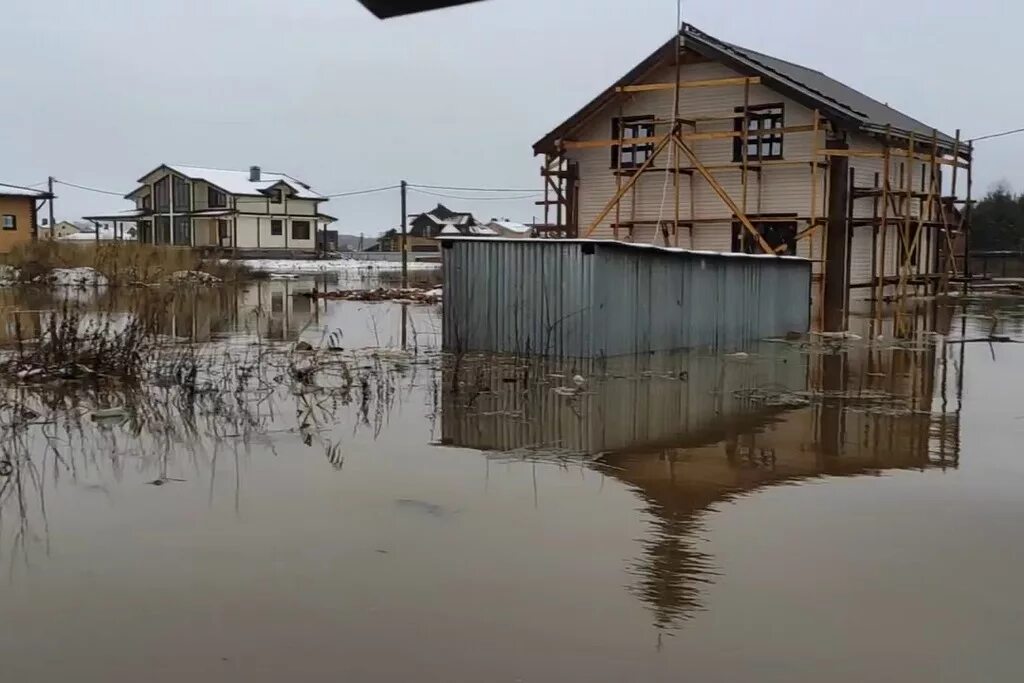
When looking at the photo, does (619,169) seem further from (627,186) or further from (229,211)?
(229,211)

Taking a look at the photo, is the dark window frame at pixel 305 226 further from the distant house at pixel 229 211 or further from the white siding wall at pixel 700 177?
the white siding wall at pixel 700 177

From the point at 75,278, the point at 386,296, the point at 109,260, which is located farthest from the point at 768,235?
the point at 75,278

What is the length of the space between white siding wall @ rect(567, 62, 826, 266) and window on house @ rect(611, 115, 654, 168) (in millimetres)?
202

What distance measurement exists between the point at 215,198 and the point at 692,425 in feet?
195

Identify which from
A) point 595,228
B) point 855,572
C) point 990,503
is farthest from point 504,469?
point 595,228

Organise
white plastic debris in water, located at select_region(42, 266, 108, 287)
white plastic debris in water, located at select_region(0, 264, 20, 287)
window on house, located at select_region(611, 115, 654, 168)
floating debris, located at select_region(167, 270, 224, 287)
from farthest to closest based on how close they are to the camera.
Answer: floating debris, located at select_region(167, 270, 224, 287), white plastic debris in water, located at select_region(0, 264, 20, 287), white plastic debris in water, located at select_region(42, 266, 108, 287), window on house, located at select_region(611, 115, 654, 168)

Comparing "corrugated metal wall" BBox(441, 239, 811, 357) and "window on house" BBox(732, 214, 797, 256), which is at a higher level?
"window on house" BBox(732, 214, 797, 256)

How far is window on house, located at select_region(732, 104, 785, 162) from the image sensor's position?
26250 mm

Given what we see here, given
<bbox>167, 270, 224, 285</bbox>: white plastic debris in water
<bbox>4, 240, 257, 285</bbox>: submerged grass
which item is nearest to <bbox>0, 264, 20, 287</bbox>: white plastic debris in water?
<bbox>4, 240, 257, 285</bbox>: submerged grass

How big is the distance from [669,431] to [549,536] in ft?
11.4

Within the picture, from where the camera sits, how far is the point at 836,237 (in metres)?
25.6

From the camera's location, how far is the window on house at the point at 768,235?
2628 centimetres

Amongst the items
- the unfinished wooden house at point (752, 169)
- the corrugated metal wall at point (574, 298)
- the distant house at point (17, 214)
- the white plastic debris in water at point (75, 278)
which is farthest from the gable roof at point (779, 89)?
the distant house at point (17, 214)

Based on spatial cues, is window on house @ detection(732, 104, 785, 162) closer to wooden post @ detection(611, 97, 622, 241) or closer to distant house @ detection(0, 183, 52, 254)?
wooden post @ detection(611, 97, 622, 241)
